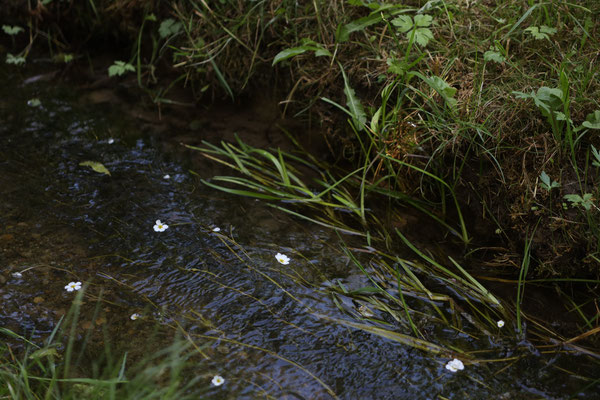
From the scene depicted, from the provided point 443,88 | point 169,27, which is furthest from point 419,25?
point 169,27

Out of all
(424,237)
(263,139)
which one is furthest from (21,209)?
(424,237)

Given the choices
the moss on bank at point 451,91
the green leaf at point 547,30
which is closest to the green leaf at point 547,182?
the moss on bank at point 451,91

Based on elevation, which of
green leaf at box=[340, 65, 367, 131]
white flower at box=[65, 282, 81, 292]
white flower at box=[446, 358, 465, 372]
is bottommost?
white flower at box=[446, 358, 465, 372]

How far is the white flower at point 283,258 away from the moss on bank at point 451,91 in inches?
25.3

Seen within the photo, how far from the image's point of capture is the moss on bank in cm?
230

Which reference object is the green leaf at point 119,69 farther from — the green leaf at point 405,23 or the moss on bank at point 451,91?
the green leaf at point 405,23

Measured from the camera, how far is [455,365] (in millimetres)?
1924

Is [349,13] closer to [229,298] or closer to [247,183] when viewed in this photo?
[247,183]

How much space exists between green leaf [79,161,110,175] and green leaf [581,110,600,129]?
2.47m

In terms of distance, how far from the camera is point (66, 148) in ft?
10.5

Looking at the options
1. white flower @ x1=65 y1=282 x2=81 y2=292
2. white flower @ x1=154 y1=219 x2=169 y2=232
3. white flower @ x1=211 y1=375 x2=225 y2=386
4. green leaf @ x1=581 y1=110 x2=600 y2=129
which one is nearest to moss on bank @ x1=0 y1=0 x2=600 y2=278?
green leaf @ x1=581 y1=110 x2=600 y2=129

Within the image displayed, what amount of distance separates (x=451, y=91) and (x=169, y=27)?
6.95 feet

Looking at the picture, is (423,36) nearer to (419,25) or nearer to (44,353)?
(419,25)

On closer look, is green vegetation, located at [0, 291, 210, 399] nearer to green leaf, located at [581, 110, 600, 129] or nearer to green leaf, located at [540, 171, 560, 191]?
green leaf, located at [540, 171, 560, 191]
